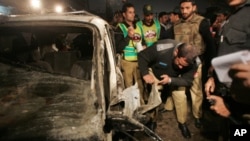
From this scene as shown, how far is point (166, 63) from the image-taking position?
3770 mm

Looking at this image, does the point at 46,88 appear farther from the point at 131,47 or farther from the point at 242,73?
the point at 131,47

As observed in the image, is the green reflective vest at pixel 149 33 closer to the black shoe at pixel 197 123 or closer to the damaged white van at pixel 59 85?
the black shoe at pixel 197 123

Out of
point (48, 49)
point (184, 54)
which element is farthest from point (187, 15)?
point (48, 49)

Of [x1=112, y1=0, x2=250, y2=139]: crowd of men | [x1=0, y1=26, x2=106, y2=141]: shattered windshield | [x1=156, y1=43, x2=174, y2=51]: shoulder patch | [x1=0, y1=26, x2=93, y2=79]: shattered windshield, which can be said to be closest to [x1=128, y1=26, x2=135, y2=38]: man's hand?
[x1=112, y1=0, x2=250, y2=139]: crowd of men

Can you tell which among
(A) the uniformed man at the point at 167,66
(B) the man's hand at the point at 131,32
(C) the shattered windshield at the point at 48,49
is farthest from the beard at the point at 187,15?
(C) the shattered windshield at the point at 48,49

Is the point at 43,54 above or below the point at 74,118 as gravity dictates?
above

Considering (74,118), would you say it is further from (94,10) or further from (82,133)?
(94,10)

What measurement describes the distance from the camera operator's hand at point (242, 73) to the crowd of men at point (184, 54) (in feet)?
1.93

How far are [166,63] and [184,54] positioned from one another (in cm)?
51

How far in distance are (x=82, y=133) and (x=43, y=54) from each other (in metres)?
1.69

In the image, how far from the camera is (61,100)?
221 centimetres

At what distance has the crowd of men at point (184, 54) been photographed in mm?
2438

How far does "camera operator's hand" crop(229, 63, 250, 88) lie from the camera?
125cm

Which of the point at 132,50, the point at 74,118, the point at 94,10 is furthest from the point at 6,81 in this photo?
the point at 94,10
